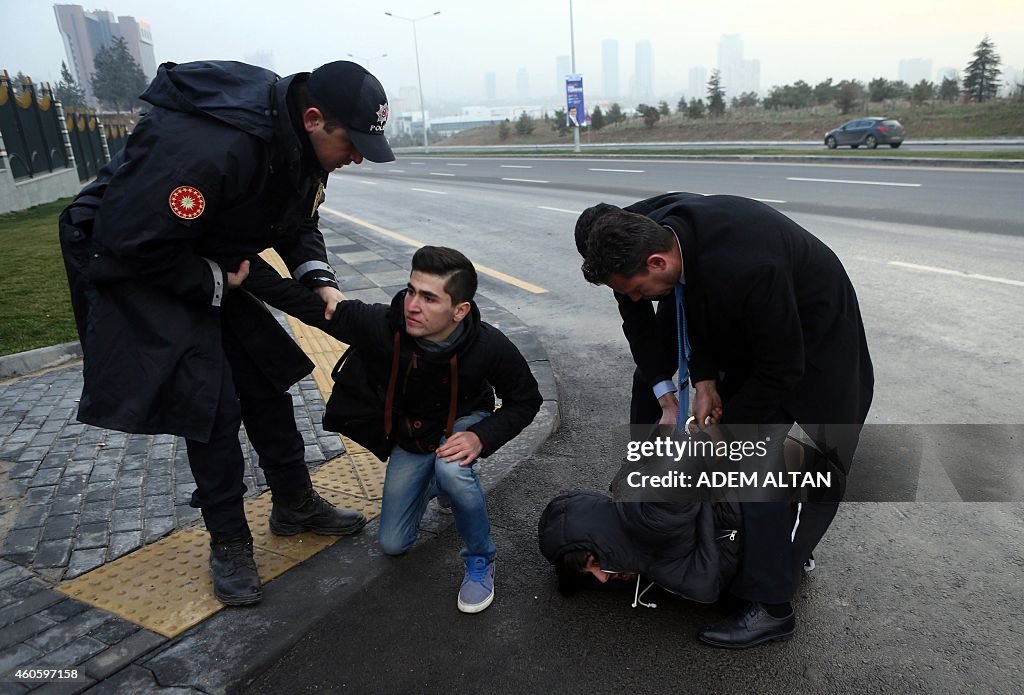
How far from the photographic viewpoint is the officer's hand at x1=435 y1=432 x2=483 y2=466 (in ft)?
8.64

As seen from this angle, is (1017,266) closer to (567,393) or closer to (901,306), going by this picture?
(901,306)

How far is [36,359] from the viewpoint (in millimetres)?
5281

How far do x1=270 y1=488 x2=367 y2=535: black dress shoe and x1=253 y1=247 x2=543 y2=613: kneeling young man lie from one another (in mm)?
248

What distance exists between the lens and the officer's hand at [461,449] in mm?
2633

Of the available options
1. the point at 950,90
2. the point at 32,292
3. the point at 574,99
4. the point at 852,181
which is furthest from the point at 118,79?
the point at 32,292

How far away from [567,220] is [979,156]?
11763mm

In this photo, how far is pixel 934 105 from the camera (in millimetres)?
36031

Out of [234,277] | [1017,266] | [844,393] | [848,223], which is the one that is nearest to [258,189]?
[234,277]

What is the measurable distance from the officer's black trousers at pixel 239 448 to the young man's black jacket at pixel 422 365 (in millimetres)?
300

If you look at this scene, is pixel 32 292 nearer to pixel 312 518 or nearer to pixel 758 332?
pixel 312 518

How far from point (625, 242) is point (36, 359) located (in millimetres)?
4856

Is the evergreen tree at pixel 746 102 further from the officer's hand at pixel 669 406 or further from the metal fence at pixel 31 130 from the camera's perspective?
the officer's hand at pixel 669 406

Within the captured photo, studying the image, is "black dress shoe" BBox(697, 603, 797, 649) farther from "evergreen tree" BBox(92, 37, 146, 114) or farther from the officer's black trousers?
"evergreen tree" BBox(92, 37, 146, 114)

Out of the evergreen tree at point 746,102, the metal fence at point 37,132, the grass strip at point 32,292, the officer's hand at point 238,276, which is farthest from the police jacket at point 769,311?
the evergreen tree at point 746,102
